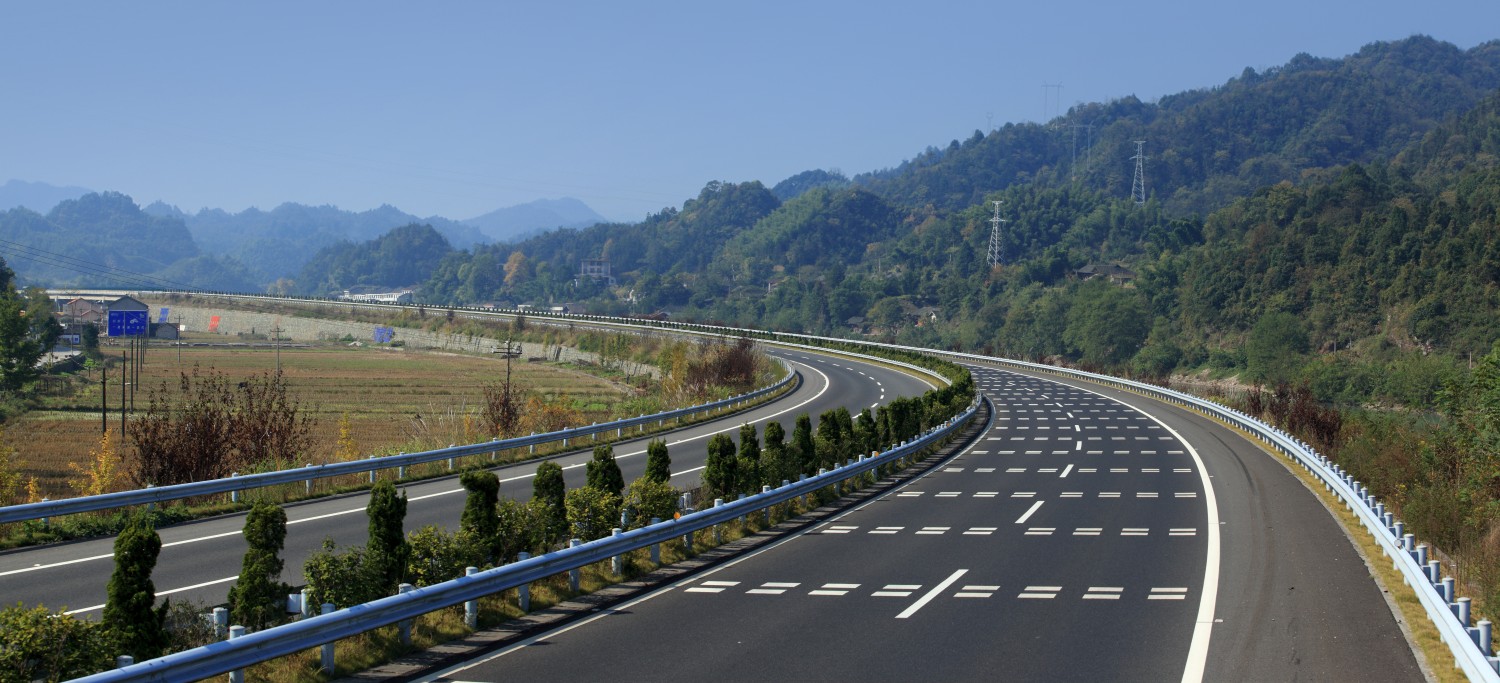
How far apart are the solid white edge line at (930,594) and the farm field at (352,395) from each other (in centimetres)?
1607

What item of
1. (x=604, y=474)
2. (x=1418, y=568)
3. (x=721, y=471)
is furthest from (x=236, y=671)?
(x=721, y=471)

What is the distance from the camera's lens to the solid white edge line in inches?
495

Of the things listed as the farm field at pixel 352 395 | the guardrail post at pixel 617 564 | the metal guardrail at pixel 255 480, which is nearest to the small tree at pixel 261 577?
the guardrail post at pixel 617 564

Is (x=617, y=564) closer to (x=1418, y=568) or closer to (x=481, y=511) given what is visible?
(x=481, y=511)

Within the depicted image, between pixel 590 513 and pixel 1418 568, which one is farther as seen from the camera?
pixel 590 513

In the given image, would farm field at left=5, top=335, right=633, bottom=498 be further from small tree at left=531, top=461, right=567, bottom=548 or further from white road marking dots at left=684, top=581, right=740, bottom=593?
white road marking dots at left=684, top=581, right=740, bottom=593

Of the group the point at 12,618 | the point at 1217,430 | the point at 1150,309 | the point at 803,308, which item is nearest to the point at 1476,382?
the point at 1217,430

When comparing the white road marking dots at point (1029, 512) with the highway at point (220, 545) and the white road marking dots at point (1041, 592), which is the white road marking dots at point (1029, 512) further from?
the highway at point (220, 545)

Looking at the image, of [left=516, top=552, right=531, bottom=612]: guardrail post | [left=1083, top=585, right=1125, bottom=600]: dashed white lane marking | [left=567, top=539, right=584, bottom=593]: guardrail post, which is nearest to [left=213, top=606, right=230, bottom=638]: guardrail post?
[left=516, top=552, right=531, bottom=612]: guardrail post

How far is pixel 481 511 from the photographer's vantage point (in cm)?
1323

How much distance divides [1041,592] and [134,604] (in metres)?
9.18

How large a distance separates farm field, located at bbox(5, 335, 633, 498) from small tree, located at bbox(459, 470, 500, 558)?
547 inches

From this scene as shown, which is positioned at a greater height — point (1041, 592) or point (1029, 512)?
point (1041, 592)

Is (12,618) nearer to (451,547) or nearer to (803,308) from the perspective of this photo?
(451,547)
